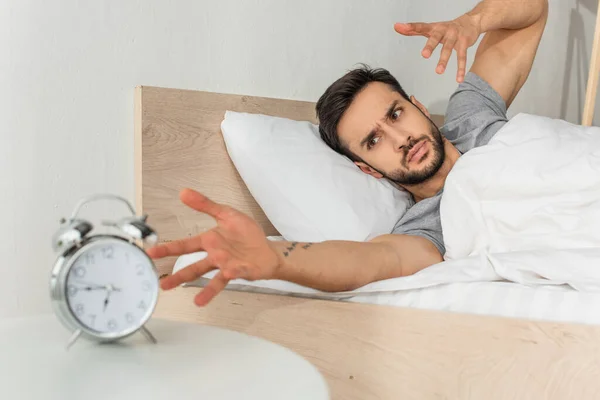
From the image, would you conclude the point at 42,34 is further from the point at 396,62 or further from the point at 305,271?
the point at 396,62

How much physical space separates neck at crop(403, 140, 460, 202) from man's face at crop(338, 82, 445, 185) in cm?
3

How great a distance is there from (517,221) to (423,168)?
0.28 meters

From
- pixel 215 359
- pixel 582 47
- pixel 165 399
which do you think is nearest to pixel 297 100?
pixel 215 359

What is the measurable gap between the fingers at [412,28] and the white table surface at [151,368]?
80cm

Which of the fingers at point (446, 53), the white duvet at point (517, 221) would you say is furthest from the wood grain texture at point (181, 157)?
the fingers at point (446, 53)

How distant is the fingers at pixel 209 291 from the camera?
0.76m

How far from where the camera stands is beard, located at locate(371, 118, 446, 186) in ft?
4.79

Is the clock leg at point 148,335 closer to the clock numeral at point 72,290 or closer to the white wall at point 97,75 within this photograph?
the clock numeral at point 72,290

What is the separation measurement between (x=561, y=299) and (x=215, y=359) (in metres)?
0.53

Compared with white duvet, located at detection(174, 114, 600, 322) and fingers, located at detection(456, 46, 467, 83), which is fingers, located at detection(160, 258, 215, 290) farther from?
fingers, located at detection(456, 46, 467, 83)

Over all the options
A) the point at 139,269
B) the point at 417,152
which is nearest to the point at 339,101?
the point at 417,152

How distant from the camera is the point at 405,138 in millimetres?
1472

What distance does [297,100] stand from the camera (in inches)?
66.0

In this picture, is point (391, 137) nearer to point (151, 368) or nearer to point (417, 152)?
point (417, 152)
